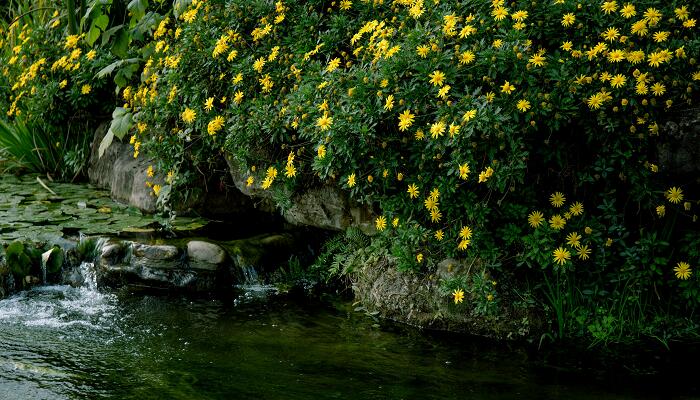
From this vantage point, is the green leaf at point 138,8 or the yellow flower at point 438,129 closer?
the yellow flower at point 438,129

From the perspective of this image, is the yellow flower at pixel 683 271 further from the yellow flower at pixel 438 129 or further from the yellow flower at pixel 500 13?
the yellow flower at pixel 500 13

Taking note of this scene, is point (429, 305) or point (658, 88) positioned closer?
point (658, 88)

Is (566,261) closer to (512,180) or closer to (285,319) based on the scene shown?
(512,180)

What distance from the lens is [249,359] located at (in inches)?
150

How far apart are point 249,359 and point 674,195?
2.27 meters

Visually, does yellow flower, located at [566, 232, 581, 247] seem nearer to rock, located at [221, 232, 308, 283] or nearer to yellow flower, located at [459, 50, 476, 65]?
yellow flower, located at [459, 50, 476, 65]

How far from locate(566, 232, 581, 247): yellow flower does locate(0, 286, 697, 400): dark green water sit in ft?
2.04

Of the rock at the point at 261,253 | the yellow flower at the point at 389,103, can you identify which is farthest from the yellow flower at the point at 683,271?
the rock at the point at 261,253

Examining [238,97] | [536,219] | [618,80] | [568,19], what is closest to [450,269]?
[536,219]

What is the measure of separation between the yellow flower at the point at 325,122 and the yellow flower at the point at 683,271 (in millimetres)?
1936

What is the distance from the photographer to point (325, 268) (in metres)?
5.15

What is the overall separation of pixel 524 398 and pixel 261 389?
117 cm

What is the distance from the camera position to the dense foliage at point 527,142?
374 cm

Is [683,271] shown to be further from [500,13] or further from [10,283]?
[10,283]
